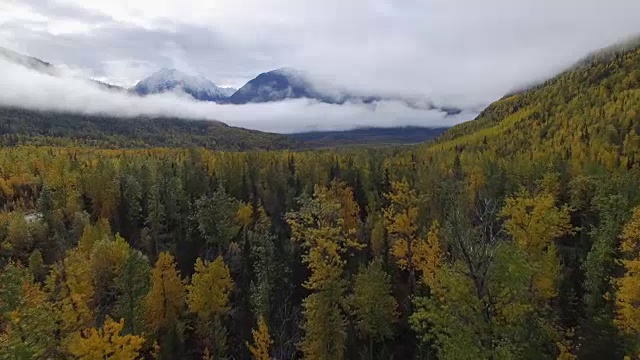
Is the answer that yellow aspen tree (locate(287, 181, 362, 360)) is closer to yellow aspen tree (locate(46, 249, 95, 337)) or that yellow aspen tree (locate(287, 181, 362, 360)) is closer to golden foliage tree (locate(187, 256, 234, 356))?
golden foliage tree (locate(187, 256, 234, 356))

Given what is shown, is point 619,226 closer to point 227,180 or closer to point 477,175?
point 477,175

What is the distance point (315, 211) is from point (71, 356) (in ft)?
74.7

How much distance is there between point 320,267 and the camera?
40344 millimetres

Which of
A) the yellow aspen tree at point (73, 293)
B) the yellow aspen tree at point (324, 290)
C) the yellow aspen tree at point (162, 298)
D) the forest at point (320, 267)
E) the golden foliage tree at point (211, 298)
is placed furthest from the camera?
the yellow aspen tree at point (162, 298)

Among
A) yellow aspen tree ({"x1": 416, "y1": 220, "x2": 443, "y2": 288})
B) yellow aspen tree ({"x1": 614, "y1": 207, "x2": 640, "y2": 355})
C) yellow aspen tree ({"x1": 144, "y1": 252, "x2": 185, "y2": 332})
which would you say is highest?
yellow aspen tree ({"x1": 614, "y1": 207, "x2": 640, "y2": 355})

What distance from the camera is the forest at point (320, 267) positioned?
2622cm

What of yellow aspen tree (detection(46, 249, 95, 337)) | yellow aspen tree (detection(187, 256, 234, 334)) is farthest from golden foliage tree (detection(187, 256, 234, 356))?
yellow aspen tree (detection(46, 249, 95, 337))

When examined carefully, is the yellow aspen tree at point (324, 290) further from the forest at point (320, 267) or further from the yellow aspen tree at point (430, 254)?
the yellow aspen tree at point (430, 254)

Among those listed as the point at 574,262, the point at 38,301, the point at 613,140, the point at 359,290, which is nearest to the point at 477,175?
the point at 574,262

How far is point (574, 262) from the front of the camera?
6438cm

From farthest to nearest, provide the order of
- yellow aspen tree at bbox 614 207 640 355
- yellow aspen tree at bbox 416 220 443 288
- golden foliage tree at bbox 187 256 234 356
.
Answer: yellow aspen tree at bbox 416 220 443 288
golden foliage tree at bbox 187 256 234 356
yellow aspen tree at bbox 614 207 640 355

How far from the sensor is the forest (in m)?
26.2

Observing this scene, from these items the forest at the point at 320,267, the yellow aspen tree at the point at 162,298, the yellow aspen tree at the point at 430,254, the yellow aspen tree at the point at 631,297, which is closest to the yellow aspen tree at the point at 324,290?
the forest at the point at 320,267

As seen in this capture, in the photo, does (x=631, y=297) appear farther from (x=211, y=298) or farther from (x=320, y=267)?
(x=211, y=298)
